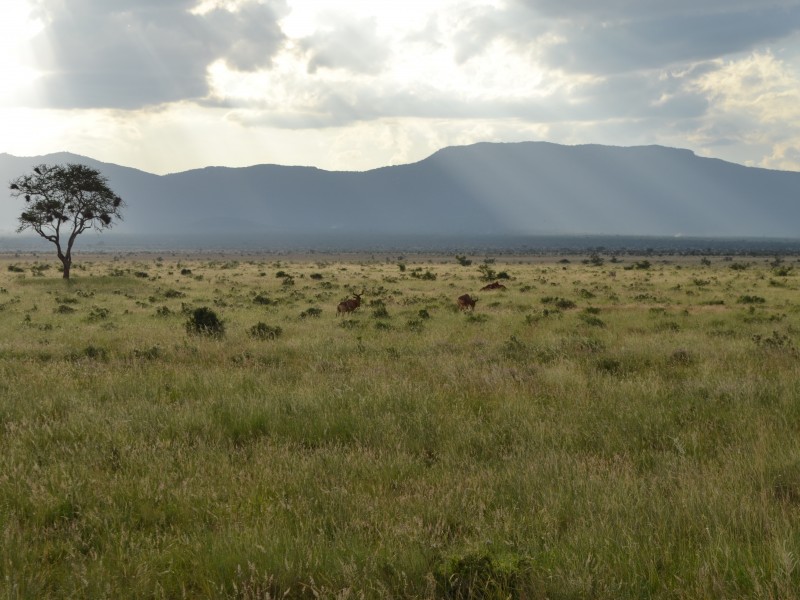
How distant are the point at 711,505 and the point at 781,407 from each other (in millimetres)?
4242

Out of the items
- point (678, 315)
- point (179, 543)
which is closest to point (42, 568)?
point (179, 543)

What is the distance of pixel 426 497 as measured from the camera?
16.4 ft

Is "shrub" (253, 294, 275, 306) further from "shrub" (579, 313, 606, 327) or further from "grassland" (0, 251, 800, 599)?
"grassland" (0, 251, 800, 599)

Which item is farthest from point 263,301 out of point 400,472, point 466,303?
point 400,472

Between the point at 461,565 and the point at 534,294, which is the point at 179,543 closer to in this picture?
the point at 461,565

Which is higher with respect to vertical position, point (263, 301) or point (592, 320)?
point (592, 320)

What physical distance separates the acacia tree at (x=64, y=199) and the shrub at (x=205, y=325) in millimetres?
28900

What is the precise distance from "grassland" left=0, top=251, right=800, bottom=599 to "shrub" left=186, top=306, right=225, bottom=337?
315cm

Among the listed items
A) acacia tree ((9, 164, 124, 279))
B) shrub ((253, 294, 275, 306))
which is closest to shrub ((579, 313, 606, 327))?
shrub ((253, 294, 275, 306))

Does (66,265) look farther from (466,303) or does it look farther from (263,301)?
(466,303)

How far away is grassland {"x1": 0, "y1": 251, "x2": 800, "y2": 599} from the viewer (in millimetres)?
3777

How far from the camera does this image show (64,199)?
43.8 m

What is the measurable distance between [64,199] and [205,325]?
3385cm

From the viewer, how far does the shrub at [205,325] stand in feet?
54.3
